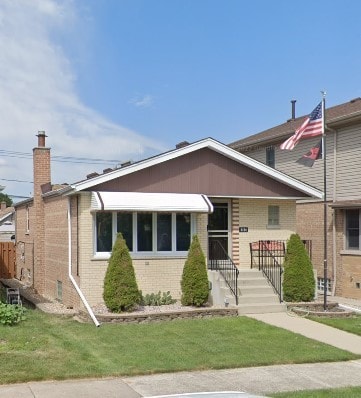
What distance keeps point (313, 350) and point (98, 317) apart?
Answer: 510cm

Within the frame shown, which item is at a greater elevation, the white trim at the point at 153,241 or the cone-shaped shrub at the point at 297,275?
the white trim at the point at 153,241

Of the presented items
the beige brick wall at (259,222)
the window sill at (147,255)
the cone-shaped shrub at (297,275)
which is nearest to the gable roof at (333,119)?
the beige brick wall at (259,222)

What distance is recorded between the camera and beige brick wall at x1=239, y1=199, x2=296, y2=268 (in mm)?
17359

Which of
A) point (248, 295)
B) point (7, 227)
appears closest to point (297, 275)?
point (248, 295)

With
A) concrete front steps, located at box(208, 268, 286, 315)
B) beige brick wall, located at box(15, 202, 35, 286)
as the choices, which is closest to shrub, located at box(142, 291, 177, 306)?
concrete front steps, located at box(208, 268, 286, 315)

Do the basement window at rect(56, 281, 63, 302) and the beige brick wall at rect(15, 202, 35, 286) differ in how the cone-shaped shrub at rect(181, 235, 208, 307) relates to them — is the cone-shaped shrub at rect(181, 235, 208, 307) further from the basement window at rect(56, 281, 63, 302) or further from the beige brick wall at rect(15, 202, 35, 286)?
the beige brick wall at rect(15, 202, 35, 286)

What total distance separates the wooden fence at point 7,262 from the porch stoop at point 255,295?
595 inches

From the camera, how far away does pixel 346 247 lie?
20.0 metres

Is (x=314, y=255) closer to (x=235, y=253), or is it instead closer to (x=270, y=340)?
(x=235, y=253)

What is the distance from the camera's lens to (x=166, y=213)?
15781mm

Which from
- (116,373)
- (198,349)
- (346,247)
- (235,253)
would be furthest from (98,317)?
(346,247)

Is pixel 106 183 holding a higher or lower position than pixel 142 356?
higher

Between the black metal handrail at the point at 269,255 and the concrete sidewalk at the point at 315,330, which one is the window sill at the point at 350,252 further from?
the concrete sidewalk at the point at 315,330

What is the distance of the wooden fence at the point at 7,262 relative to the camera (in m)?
27.3
